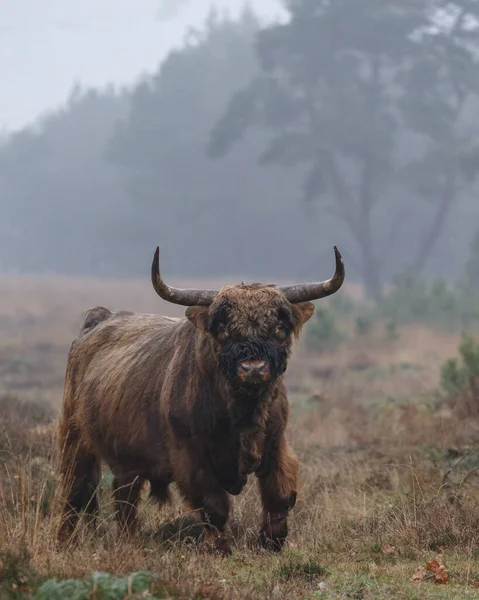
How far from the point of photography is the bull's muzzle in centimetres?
663

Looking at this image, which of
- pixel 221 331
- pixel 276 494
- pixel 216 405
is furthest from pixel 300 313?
pixel 276 494

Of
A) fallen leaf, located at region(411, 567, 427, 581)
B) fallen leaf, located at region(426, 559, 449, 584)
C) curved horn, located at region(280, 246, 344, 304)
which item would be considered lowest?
fallen leaf, located at region(411, 567, 427, 581)

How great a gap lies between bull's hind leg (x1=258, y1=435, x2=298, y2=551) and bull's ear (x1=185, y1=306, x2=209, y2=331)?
2.99ft

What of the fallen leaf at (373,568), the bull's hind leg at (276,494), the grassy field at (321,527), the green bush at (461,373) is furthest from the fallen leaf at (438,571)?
the green bush at (461,373)

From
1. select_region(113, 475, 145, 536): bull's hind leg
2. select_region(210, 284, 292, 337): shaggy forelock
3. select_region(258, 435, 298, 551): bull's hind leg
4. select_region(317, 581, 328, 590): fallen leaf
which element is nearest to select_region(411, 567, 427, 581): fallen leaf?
select_region(317, 581, 328, 590): fallen leaf

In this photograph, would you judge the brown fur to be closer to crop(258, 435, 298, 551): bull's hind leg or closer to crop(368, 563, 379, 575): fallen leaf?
crop(258, 435, 298, 551): bull's hind leg

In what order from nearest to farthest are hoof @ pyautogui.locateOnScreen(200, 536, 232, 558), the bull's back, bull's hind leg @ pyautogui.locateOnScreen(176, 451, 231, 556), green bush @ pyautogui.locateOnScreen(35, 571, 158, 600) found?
green bush @ pyautogui.locateOnScreen(35, 571, 158, 600) → hoof @ pyautogui.locateOnScreen(200, 536, 232, 558) → bull's hind leg @ pyautogui.locateOnScreen(176, 451, 231, 556) → the bull's back

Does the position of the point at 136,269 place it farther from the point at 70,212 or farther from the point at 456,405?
the point at 456,405

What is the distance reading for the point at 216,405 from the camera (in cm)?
718

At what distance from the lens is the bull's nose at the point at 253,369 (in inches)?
261

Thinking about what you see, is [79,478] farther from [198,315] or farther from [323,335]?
[323,335]

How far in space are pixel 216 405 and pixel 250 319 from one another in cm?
66

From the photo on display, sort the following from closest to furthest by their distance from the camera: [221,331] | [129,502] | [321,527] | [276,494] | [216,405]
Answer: [221,331] → [216,405] → [276,494] → [321,527] → [129,502]

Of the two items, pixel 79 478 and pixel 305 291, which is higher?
pixel 305 291
